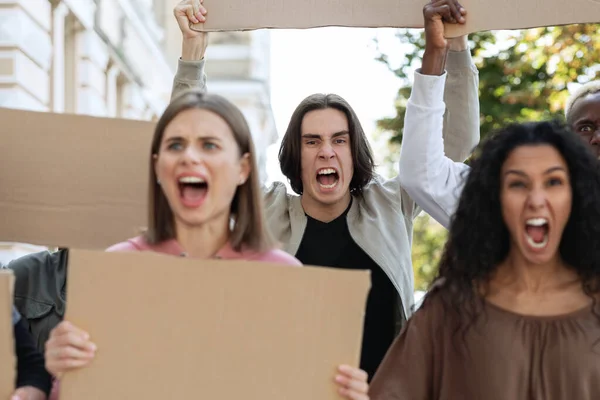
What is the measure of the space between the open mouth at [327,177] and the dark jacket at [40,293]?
92cm

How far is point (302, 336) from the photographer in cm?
270

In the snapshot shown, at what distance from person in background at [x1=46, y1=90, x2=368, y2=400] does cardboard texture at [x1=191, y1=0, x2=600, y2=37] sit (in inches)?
31.5

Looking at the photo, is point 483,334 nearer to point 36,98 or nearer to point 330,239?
point 330,239

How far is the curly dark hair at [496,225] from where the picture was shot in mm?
2971

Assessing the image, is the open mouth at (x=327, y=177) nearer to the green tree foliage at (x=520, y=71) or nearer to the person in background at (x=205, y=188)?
the person in background at (x=205, y=188)

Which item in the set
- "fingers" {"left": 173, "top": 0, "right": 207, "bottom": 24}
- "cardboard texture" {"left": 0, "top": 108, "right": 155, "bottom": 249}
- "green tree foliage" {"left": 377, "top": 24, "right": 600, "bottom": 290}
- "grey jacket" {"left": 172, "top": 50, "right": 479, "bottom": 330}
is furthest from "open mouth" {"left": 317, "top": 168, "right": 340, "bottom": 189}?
"green tree foliage" {"left": 377, "top": 24, "right": 600, "bottom": 290}

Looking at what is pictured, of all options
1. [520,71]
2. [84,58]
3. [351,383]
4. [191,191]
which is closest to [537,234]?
[351,383]

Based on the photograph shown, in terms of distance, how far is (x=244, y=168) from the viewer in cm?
295

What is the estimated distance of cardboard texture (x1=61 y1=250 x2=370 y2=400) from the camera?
2672mm

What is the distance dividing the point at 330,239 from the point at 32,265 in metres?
0.96

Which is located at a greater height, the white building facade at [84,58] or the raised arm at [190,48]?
the white building facade at [84,58]

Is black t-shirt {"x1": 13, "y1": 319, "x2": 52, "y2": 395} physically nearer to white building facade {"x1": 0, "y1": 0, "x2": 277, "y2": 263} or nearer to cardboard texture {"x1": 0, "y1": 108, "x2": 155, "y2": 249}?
cardboard texture {"x1": 0, "y1": 108, "x2": 155, "y2": 249}

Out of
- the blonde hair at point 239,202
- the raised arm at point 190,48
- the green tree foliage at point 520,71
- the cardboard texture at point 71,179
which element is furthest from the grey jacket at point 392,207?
the green tree foliage at point 520,71

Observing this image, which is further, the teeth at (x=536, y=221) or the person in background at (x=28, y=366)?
the teeth at (x=536, y=221)
